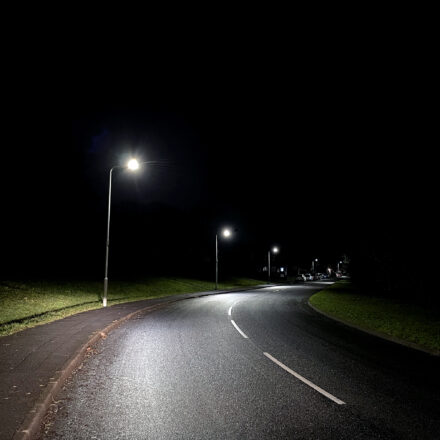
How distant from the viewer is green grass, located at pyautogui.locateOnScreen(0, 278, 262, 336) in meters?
13.6

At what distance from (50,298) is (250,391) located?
17787 millimetres

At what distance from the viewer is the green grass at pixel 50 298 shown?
1362 centimetres

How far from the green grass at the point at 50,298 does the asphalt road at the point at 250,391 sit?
5.34 meters

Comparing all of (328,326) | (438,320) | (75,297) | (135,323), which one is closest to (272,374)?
(328,326)

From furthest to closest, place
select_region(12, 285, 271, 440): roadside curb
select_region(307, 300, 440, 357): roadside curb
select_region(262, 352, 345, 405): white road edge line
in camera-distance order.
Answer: select_region(307, 300, 440, 357): roadside curb, select_region(262, 352, 345, 405): white road edge line, select_region(12, 285, 271, 440): roadside curb

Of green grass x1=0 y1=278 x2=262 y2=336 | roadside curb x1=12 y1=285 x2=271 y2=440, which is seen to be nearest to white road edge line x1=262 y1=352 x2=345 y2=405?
roadside curb x1=12 y1=285 x2=271 y2=440

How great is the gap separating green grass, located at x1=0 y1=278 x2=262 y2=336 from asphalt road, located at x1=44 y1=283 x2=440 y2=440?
17.5ft

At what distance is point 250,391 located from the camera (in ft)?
19.7

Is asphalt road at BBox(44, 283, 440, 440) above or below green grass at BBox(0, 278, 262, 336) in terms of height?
below

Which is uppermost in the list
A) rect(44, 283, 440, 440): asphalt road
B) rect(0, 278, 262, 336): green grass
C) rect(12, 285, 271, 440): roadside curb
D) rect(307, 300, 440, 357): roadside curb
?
rect(0, 278, 262, 336): green grass

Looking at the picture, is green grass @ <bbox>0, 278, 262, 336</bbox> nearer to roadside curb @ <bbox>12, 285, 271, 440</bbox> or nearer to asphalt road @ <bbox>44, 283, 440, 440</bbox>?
roadside curb @ <bbox>12, 285, 271, 440</bbox>

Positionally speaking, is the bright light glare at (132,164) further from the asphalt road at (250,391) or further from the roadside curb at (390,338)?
the roadside curb at (390,338)

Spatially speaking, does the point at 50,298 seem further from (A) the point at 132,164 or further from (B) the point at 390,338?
(B) the point at 390,338

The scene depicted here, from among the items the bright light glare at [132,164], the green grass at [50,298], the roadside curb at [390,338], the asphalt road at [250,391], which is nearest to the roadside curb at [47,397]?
the asphalt road at [250,391]
